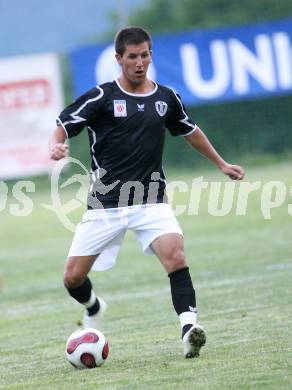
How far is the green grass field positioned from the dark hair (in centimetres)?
188

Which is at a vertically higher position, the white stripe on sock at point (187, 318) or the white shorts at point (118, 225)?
the white shorts at point (118, 225)

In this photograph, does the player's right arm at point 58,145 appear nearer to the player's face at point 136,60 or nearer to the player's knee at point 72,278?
the player's face at point 136,60

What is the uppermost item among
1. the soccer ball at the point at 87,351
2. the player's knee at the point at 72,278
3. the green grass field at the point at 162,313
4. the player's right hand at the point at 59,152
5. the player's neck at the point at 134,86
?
the player's neck at the point at 134,86

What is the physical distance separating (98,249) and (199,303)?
2.32 meters

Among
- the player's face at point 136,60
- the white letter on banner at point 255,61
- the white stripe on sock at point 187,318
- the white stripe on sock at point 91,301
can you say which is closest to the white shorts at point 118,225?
the white stripe on sock at point 91,301

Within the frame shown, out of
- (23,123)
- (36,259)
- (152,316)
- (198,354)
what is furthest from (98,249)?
(23,123)

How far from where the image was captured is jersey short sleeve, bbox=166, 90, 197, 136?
7133mm

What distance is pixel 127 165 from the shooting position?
22.8ft

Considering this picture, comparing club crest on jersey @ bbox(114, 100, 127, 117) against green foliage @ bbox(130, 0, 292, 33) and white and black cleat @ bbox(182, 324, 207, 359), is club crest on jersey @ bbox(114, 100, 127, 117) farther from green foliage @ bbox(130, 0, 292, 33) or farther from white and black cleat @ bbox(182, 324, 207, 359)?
green foliage @ bbox(130, 0, 292, 33)

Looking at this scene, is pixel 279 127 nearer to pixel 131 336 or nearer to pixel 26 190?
pixel 26 190

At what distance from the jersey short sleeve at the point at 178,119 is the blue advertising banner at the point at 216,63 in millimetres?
16386

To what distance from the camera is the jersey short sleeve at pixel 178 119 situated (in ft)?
23.4

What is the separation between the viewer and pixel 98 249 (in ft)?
23.0

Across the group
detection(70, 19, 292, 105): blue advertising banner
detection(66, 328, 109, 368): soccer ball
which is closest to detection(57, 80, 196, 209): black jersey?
detection(66, 328, 109, 368): soccer ball
